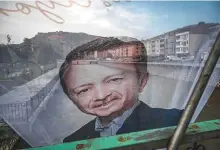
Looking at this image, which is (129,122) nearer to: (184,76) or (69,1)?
(184,76)

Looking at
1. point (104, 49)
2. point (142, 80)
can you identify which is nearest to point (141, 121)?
point (142, 80)

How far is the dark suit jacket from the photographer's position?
113 centimetres

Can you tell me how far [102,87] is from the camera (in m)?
1.08

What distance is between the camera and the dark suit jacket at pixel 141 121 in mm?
1133

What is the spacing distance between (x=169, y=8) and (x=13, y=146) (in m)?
1.27

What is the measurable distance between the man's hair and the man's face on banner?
0.03 m

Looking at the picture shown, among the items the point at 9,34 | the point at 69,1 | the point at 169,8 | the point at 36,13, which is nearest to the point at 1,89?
the point at 9,34

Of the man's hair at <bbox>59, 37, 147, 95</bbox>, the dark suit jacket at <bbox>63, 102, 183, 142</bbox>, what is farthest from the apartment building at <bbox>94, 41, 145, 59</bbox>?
the dark suit jacket at <bbox>63, 102, 183, 142</bbox>

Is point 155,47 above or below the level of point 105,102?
above

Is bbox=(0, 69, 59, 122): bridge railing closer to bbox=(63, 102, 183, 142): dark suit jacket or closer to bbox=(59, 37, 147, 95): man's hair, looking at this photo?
bbox=(59, 37, 147, 95): man's hair

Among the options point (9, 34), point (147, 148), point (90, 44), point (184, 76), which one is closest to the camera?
point (9, 34)

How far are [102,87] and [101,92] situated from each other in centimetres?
3

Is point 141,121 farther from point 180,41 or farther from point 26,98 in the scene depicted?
point 26,98

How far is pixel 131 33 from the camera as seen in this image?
1.07m
